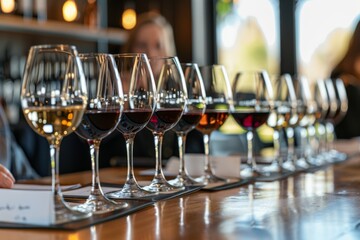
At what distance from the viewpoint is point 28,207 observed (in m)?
1.02

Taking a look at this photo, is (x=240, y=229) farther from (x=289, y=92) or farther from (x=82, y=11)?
(x=82, y=11)

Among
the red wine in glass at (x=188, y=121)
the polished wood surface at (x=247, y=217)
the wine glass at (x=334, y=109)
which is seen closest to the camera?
the polished wood surface at (x=247, y=217)

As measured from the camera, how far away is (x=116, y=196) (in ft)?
4.16

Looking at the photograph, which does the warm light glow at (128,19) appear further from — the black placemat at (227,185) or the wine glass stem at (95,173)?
the wine glass stem at (95,173)

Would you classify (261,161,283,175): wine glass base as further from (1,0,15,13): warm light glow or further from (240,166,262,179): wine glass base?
(1,0,15,13): warm light glow

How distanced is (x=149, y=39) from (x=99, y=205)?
289 cm

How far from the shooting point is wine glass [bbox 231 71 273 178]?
5.81ft

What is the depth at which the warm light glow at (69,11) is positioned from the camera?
14.1 ft

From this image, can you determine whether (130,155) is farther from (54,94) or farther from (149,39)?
(149,39)

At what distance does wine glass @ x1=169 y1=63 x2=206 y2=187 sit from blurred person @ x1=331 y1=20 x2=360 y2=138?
302cm

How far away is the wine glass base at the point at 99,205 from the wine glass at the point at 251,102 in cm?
64

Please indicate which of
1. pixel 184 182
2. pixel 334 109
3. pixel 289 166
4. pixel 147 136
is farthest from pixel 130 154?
pixel 147 136

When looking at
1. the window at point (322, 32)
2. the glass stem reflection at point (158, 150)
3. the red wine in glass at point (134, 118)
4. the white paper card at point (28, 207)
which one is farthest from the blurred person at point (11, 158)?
the window at point (322, 32)

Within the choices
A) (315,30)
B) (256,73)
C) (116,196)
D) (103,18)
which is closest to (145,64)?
(116,196)
